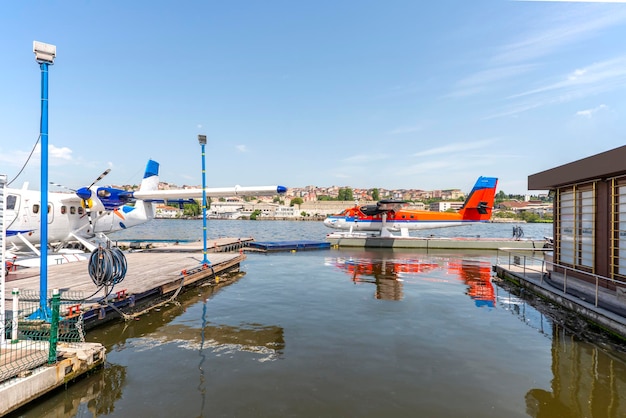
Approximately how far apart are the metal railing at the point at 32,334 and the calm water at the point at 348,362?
2.38 ft

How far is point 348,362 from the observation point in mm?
7641

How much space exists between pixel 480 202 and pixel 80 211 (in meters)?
34.4

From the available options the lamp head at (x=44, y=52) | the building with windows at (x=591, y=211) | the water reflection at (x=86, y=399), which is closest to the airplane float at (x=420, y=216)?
the building with windows at (x=591, y=211)

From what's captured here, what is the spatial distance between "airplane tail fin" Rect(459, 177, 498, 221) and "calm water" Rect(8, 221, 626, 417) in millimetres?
24686

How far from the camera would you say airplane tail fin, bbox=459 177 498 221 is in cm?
3603

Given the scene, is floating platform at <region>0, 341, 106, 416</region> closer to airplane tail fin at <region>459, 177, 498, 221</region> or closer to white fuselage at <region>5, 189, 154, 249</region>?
white fuselage at <region>5, 189, 154, 249</region>

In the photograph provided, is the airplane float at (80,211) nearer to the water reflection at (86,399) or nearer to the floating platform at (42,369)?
the floating platform at (42,369)

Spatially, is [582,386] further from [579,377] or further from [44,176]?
[44,176]

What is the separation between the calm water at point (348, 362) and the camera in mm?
5953

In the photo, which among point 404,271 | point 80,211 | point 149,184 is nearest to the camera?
point 80,211

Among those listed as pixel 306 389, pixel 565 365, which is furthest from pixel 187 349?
pixel 565 365

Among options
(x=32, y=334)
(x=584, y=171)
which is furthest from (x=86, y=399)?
(x=584, y=171)

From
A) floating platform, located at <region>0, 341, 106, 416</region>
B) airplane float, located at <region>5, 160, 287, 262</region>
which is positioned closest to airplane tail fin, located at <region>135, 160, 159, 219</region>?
airplane float, located at <region>5, 160, 287, 262</region>

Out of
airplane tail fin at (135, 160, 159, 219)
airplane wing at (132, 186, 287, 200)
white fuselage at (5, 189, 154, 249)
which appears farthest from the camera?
airplane tail fin at (135, 160, 159, 219)
